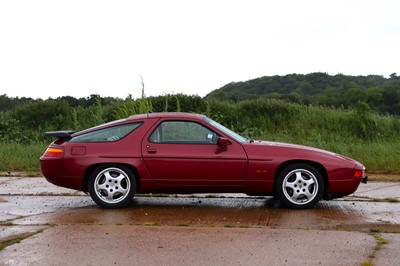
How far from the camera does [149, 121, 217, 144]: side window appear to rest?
8922 mm

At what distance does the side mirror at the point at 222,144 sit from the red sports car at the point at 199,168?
1 cm

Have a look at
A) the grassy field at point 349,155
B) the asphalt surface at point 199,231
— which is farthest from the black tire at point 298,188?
the grassy field at point 349,155

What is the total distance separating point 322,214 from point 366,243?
1.80 m

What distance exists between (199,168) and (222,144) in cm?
44

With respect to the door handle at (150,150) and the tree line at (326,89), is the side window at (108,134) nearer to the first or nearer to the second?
the door handle at (150,150)

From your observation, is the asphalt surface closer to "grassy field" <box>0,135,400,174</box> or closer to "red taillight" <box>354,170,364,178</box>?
"red taillight" <box>354,170,364,178</box>

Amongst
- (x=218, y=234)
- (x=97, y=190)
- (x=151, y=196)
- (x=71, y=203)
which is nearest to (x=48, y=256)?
(x=218, y=234)

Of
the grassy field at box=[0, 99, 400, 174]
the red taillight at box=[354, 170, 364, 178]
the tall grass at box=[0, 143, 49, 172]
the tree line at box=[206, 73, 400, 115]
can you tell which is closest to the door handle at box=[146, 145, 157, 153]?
the red taillight at box=[354, 170, 364, 178]

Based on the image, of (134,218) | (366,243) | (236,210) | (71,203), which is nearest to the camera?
(366,243)

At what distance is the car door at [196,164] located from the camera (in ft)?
28.7

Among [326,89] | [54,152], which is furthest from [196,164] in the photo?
[326,89]

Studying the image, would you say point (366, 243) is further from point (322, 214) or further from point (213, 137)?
point (213, 137)

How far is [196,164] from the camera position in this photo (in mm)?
8742

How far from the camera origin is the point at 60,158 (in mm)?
8938
